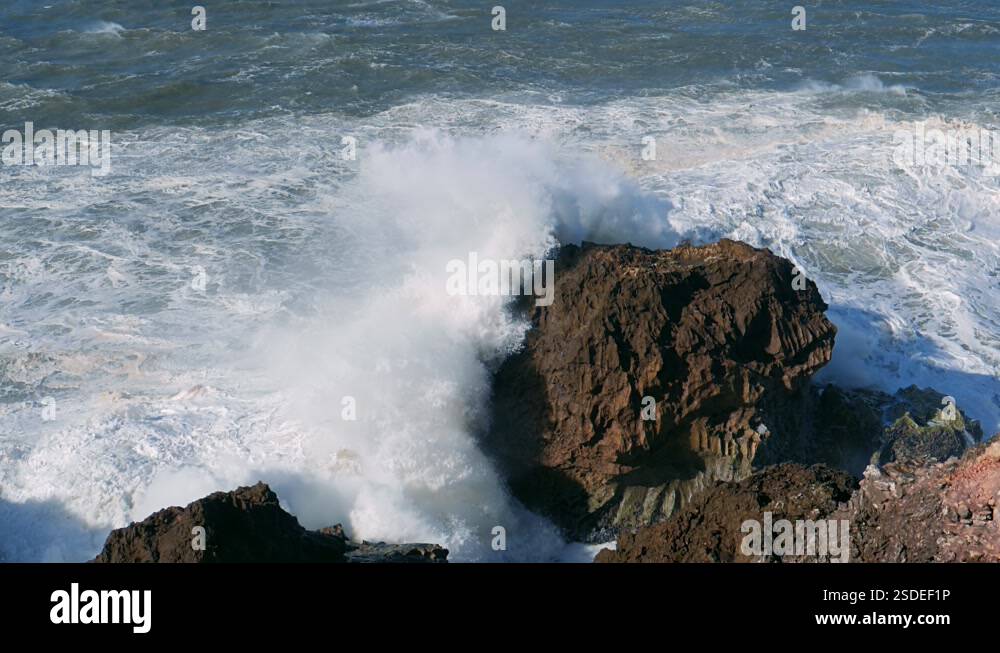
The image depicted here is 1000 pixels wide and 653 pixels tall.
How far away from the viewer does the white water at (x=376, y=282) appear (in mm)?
13375

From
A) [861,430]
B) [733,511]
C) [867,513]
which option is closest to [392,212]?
[861,430]

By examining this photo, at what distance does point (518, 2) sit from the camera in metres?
31.5

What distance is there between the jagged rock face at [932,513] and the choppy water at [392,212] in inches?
174

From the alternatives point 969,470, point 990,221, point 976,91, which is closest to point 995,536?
point 969,470

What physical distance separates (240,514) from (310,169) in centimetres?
1296

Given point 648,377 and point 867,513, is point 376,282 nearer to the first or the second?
point 648,377

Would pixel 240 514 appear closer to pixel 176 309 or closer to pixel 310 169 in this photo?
pixel 176 309

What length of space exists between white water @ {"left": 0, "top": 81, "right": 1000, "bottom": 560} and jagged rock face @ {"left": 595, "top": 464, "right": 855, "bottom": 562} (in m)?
2.97

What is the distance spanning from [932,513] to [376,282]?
34.6 feet

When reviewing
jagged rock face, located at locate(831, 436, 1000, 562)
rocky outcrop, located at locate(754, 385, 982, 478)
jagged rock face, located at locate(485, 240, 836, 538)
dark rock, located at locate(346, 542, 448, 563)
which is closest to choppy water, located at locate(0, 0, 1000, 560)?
jagged rock face, located at locate(485, 240, 836, 538)

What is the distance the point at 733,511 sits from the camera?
10.2 meters

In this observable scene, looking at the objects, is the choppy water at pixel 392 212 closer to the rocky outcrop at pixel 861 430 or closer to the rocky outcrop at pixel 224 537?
the rocky outcrop at pixel 861 430

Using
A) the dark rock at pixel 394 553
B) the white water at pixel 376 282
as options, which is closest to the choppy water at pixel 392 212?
the white water at pixel 376 282

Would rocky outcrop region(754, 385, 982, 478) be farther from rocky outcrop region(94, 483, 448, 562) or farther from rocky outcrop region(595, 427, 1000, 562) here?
rocky outcrop region(94, 483, 448, 562)
